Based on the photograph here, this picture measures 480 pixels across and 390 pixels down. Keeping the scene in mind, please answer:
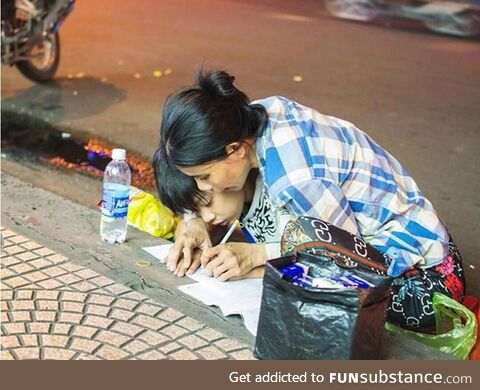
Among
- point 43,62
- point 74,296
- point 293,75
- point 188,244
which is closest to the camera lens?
point 74,296

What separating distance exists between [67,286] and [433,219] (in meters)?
1.37

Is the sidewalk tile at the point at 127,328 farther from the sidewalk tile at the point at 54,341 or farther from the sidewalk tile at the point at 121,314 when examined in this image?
the sidewalk tile at the point at 54,341

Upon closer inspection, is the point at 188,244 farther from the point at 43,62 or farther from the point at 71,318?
the point at 43,62

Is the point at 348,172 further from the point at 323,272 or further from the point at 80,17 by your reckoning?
the point at 80,17

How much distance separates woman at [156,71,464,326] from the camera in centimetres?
292

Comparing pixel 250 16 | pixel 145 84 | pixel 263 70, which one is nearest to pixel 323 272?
pixel 145 84

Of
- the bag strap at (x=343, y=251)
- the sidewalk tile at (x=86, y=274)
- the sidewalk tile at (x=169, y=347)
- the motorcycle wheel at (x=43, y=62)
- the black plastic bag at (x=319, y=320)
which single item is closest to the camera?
the black plastic bag at (x=319, y=320)

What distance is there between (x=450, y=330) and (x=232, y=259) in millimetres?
816

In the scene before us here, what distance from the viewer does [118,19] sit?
1116 cm

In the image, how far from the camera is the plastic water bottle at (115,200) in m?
3.45

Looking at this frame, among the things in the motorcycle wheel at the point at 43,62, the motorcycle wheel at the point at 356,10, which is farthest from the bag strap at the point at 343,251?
the motorcycle wheel at the point at 356,10

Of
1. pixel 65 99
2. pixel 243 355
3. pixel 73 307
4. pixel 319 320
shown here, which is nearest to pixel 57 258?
pixel 73 307

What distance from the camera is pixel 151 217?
376 centimetres

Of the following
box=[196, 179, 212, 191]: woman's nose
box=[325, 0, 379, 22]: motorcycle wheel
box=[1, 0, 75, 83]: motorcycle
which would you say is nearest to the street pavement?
box=[196, 179, 212, 191]: woman's nose
